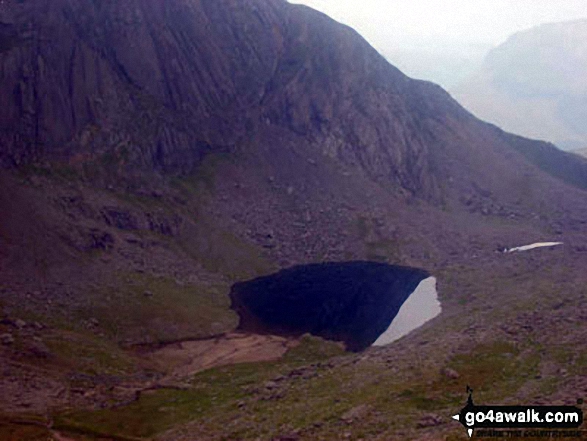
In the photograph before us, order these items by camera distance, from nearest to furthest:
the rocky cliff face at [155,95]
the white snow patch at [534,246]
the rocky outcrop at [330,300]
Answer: the rocky outcrop at [330,300]
the rocky cliff face at [155,95]
the white snow patch at [534,246]

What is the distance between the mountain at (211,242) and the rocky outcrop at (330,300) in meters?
3.41

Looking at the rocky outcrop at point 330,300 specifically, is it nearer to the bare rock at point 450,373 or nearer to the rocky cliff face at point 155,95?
the bare rock at point 450,373

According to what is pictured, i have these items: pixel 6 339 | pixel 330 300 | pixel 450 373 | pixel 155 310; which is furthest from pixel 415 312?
pixel 6 339

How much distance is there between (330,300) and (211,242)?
34.4m

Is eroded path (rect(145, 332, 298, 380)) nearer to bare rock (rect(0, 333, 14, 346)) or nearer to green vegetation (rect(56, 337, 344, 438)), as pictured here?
green vegetation (rect(56, 337, 344, 438))

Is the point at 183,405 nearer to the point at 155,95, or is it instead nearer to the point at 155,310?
the point at 155,310

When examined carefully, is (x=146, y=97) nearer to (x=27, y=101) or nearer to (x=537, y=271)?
(x=27, y=101)

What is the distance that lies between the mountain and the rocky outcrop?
3.41 metres

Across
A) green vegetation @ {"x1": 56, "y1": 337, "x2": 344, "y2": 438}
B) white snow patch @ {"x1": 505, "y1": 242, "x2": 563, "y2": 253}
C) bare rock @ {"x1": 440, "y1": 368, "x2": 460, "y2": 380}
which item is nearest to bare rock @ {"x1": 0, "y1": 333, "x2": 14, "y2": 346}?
green vegetation @ {"x1": 56, "y1": 337, "x2": 344, "y2": 438}

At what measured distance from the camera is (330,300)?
13225 centimetres

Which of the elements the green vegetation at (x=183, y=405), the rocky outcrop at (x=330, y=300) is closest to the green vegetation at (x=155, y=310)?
the rocky outcrop at (x=330, y=300)

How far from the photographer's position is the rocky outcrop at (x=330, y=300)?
383ft

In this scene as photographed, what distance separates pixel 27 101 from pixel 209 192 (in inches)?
1938

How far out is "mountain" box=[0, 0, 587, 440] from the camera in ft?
251
